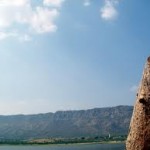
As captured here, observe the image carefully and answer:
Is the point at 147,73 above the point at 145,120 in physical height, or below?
above

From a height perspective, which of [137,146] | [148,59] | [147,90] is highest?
[148,59]

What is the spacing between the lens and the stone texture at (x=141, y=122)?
818cm

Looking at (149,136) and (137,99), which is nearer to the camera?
(149,136)

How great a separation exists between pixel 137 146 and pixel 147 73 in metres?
1.53

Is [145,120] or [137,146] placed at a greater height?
[145,120]

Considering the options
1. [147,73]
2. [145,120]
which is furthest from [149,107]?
[147,73]

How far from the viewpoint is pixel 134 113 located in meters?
8.59

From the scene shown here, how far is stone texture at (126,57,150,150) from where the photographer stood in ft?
26.8

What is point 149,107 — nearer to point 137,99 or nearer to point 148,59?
point 137,99

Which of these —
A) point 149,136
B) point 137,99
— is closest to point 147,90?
point 137,99

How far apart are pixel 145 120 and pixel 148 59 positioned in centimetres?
135

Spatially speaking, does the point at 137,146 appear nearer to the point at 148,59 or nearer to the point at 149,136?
the point at 149,136

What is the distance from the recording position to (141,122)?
8.27 m

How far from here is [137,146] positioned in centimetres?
826
